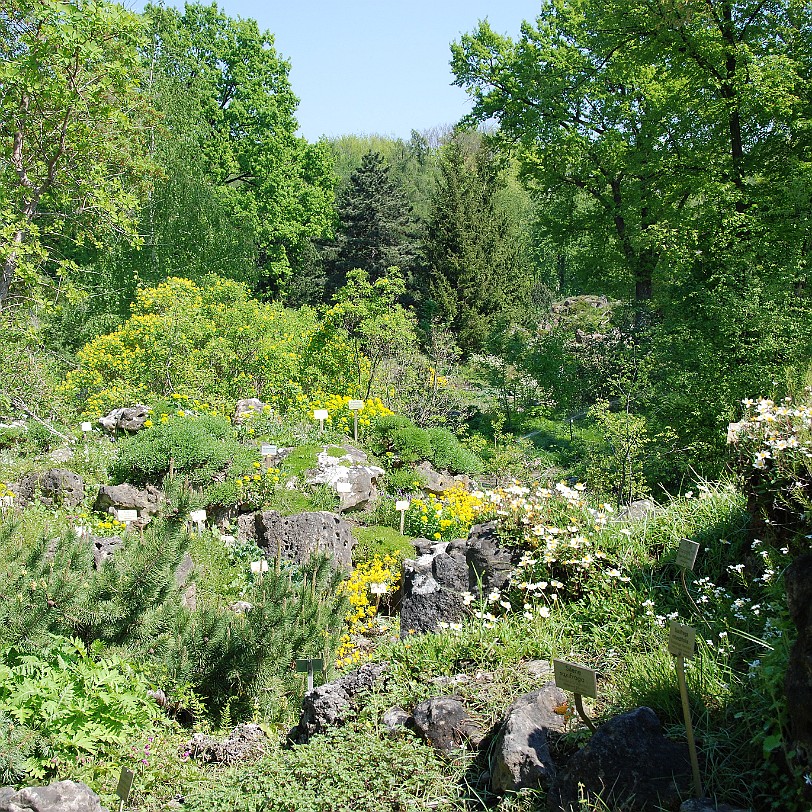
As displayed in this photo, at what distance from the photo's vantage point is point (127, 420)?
10.5 metres

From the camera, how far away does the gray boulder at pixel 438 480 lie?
9.85 m

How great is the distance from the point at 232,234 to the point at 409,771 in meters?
20.9

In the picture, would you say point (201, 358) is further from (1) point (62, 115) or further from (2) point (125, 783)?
(2) point (125, 783)

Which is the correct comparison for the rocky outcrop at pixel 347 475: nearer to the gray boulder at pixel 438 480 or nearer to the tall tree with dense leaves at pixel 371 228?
the gray boulder at pixel 438 480

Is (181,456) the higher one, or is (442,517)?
(181,456)

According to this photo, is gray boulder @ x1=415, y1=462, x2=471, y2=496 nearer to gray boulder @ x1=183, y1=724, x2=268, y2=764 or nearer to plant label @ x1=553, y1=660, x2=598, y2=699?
gray boulder @ x1=183, y1=724, x2=268, y2=764

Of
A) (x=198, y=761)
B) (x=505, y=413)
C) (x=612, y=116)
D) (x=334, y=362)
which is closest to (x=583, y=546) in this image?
(x=198, y=761)

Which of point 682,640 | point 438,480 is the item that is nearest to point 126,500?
point 438,480

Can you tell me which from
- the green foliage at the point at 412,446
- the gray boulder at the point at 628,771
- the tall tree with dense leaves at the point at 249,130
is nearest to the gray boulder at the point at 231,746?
the gray boulder at the point at 628,771

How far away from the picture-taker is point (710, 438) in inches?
320

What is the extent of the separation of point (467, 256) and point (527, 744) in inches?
901

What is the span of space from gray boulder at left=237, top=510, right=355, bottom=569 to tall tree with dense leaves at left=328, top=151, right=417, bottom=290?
2280cm

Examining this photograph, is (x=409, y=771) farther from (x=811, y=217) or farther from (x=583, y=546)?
(x=811, y=217)

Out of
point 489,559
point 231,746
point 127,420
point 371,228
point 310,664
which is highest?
point 371,228
